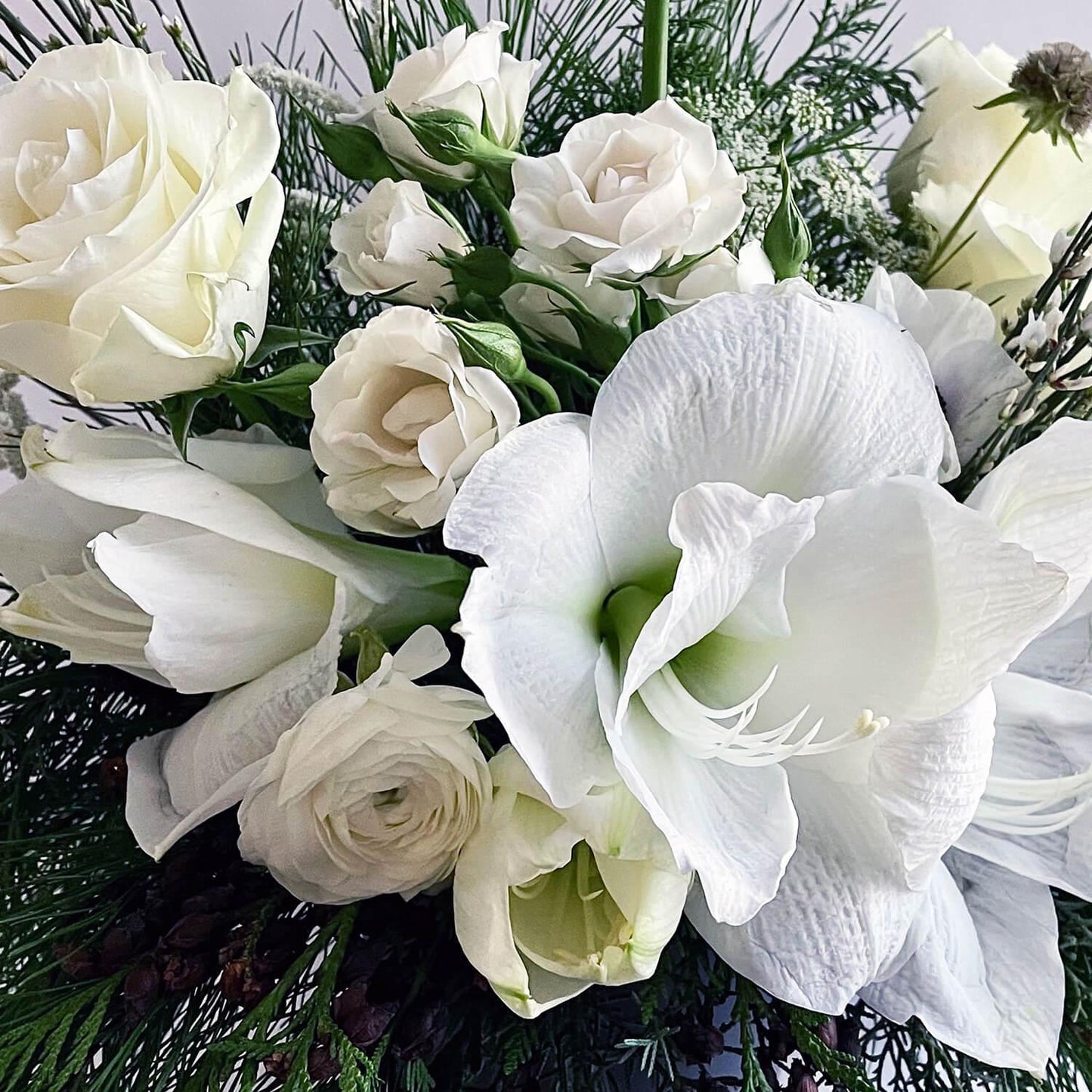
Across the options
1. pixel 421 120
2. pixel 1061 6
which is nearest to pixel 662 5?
pixel 421 120

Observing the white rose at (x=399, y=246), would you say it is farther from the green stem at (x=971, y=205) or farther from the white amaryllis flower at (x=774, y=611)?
the green stem at (x=971, y=205)

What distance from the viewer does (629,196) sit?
36 centimetres

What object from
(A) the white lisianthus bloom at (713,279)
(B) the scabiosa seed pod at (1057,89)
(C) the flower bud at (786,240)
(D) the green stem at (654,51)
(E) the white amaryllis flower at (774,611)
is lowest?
(E) the white amaryllis flower at (774,611)

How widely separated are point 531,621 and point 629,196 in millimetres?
140

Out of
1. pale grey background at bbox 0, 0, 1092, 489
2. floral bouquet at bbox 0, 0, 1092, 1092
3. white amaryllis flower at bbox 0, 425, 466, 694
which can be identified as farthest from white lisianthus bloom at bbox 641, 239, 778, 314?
pale grey background at bbox 0, 0, 1092, 489

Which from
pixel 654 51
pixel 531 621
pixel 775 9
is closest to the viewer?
pixel 531 621

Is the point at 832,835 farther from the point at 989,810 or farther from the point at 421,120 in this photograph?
the point at 421,120

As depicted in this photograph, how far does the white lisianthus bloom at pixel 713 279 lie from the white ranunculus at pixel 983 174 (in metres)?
0.15

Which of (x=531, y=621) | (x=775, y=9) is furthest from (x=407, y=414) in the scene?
(x=775, y=9)

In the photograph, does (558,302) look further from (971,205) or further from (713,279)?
(971,205)

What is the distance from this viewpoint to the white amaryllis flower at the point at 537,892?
32 cm

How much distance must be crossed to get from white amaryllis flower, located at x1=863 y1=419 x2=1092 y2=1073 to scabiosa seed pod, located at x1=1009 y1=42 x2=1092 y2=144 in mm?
164

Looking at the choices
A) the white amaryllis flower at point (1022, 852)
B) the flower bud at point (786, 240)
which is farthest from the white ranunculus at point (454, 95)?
the white amaryllis flower at point (1022, 852)

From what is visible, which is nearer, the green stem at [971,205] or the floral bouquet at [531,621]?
the floral bouquet at [531,621]
